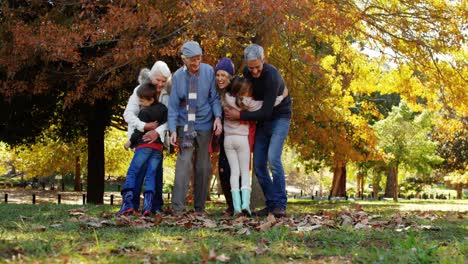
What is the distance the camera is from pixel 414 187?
53.4 m

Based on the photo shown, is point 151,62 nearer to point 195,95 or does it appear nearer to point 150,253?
point 195,95

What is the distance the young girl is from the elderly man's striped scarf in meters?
0.40

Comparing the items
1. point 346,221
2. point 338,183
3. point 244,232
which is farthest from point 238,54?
point 338,183

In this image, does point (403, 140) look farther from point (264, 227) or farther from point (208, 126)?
point (264, 227)

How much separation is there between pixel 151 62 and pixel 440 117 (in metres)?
7.26

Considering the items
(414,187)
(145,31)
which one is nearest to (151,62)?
(145,31)

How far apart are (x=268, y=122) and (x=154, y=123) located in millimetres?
1395

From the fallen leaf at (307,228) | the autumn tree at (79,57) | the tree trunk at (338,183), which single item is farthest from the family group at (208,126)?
the tree trunk at (338,183)

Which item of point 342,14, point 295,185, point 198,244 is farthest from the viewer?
point 295,185

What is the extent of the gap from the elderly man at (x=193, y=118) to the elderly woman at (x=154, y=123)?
21cm

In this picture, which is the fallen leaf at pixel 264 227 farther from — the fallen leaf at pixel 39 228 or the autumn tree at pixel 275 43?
the autumn tree at pixel 275 43

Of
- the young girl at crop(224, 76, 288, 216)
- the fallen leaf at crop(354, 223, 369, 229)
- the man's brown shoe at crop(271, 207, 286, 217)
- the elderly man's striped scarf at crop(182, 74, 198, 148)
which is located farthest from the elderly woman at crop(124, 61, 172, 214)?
the fallen leaf at crop(354, 223, 369, 229)

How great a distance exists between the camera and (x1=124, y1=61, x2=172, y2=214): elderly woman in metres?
7.16

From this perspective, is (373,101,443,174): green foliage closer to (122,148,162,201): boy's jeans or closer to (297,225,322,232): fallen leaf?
(122,148,162,201): boy's jeans
